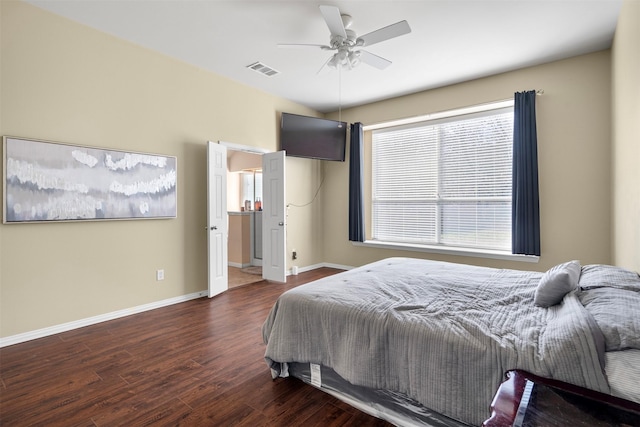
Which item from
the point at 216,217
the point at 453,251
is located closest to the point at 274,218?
the point at 216,217

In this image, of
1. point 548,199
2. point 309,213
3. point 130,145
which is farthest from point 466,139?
point 130,145

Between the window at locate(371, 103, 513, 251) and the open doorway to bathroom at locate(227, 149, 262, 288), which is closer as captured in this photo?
the window at locate(371, 103, 513, 251)

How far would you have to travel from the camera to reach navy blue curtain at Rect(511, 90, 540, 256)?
3773 mm

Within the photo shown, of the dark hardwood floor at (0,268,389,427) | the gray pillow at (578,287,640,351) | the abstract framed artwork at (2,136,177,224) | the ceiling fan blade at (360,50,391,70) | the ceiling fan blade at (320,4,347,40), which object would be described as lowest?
the dark hardwood floor at (0,268,389,427)

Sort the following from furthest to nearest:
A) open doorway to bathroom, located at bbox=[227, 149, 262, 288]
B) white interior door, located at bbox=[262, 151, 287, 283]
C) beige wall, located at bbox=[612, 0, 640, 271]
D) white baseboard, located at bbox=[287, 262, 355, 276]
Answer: open doorway to bathroom, located at bbox=[227, 149, 262, 288]
white baseboard, located at bbox=[287, 262, 355, 276]
white interior door, located at bbox=[262, 151, 287, 283]
beige wall, located at bbox=[612, 0, 640, 271]

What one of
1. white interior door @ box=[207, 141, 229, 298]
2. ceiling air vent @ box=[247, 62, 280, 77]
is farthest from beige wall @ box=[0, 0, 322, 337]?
ceiling air vent @ box=[247, 62, 280, 77]

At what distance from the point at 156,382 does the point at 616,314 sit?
8.26 ft

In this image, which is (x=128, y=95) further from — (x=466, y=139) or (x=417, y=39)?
(x=466, y=139)

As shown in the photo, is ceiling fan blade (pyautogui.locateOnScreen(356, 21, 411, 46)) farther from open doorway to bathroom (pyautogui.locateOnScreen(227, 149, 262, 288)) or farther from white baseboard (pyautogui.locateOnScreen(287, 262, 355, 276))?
white baseboard (pyautogui.locateOnScreen(287, 262, 355, 276))

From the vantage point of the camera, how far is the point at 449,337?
4.73 feet

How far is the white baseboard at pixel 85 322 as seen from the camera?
2.65 meters

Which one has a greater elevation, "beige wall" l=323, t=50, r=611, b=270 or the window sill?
"beige wall" l=323, t=50, r=611, b=270

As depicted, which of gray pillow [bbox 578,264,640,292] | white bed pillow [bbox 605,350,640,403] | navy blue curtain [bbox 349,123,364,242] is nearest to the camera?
white bed pillow [bbox 605,350,640,403]

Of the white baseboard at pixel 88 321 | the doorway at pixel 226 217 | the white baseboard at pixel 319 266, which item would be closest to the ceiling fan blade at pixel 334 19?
the doorway at pixel 226 217
